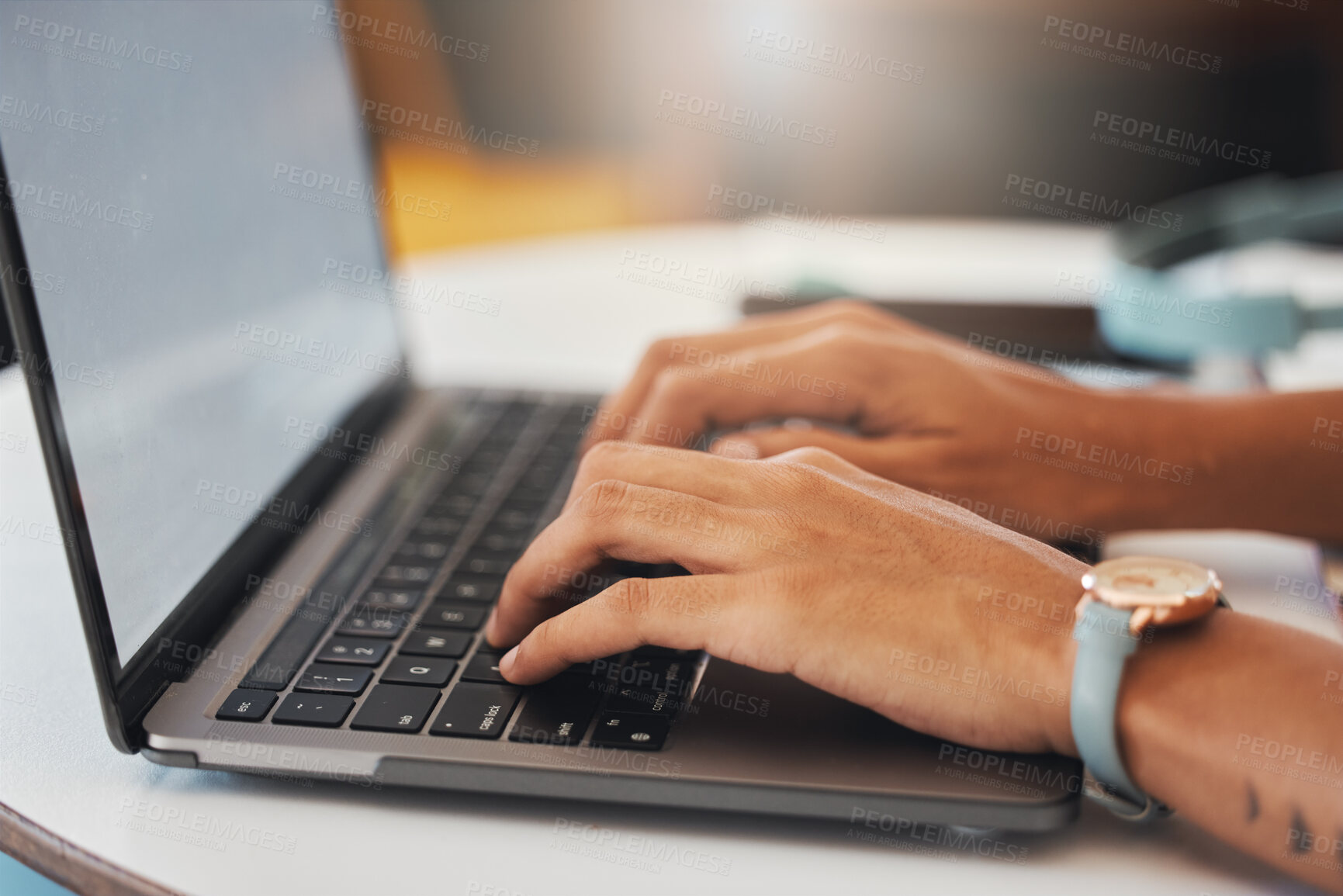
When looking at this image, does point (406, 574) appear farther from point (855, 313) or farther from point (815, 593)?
point (855, 313)

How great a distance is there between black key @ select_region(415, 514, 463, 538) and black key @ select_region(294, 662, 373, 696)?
177 millimetres

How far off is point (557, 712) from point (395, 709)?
76mm

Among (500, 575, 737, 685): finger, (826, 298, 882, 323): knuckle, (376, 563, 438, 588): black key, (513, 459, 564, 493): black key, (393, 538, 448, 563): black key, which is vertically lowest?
(513, 459, 564, 493): black key

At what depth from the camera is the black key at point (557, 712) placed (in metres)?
0.47

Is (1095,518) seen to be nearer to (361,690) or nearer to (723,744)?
(723,744)

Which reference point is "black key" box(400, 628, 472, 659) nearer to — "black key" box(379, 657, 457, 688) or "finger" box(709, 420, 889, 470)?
"black key" box(379, 657, 457, 688)

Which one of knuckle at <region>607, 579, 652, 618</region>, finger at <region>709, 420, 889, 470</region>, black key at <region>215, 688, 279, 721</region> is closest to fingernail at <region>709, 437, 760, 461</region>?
finger at <region>709, 420, 889, 470</region>

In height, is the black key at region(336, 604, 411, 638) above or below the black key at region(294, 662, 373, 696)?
below

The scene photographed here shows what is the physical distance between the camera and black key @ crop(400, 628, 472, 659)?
0.54m

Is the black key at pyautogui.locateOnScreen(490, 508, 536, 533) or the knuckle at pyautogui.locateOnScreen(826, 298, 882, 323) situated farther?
the knuckle at pyautogui.locateOnScreen(826, 298, 882, 323)

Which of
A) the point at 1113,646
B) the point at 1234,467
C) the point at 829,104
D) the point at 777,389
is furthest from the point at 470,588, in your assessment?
the point at 829,104

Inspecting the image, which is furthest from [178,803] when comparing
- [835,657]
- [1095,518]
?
[1095,518]

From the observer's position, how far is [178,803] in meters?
0.47

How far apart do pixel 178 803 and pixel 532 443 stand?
0.43m
